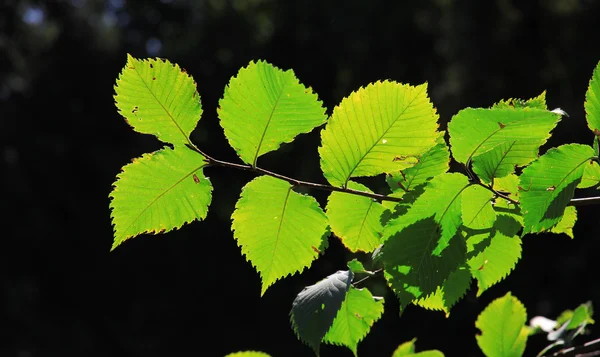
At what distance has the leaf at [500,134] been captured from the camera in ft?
1.23

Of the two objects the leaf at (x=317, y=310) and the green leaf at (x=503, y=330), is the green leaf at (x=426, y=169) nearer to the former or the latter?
the leaf at (x=317, y=310)

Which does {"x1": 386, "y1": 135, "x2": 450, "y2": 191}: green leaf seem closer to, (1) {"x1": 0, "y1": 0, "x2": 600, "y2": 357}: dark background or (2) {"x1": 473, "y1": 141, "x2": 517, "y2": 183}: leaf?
(2) {"x1": 473, "y1": 141, "x2": 517, "y2": 183}: leaf

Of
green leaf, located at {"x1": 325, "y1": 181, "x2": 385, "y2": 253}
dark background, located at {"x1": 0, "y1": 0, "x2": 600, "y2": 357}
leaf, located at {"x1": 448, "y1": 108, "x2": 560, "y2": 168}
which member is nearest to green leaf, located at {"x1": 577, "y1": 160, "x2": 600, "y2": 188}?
leaf, located at {"x1": 448, "y1": 108, "x2": 560, "y2": 168}

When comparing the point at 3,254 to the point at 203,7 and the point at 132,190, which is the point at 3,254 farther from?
the point at 132,190

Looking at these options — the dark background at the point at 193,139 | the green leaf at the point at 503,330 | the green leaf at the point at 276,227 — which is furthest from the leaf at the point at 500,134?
the dark background at the point at 193,139

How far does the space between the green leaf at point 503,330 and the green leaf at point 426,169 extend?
240mm

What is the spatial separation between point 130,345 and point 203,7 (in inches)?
282

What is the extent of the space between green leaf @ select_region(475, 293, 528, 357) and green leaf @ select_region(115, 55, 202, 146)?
36cm

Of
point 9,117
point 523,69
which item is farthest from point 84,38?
point 523,69

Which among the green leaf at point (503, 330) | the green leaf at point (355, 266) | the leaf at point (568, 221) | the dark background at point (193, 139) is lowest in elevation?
the dark background at point (193, 139)

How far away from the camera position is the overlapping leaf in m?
0.38

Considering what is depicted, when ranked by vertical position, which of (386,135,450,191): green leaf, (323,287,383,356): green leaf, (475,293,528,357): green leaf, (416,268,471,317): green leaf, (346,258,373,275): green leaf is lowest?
(475,293,528,357): green leaf

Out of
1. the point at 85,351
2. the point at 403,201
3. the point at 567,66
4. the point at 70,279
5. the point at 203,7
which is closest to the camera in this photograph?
the point at 403,201

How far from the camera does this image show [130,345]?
1155 centimetres
